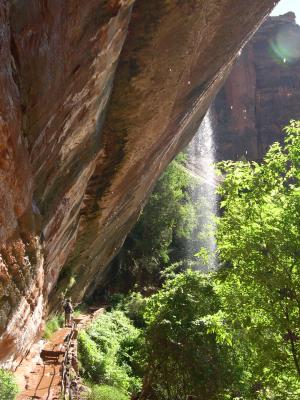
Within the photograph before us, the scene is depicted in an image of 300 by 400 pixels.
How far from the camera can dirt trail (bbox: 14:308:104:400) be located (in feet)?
23.7

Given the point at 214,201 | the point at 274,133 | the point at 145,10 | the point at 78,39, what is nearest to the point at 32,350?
the point at 78,39

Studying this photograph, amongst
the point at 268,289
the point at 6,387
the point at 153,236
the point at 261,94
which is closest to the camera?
the point at 6,387

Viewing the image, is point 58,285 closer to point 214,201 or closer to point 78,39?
point 78,39

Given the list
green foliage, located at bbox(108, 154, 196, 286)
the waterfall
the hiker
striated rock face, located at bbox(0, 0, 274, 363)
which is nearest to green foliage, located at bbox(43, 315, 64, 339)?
the hiker

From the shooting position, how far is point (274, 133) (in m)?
48.1

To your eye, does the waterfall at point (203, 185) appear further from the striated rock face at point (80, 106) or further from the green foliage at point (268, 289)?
the green foliage at point (268, 289)

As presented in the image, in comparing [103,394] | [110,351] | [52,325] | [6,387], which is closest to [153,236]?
[110,351]

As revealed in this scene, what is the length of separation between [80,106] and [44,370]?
6007 mm

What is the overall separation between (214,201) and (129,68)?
3439cm

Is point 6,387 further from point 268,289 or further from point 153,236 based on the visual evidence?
point 153,236

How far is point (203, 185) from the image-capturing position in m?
39.9

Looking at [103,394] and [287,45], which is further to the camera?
Result: [287,45]

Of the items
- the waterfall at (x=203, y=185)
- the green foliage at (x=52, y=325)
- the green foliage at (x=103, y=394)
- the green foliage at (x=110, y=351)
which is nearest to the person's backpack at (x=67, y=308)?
the green foliage at (x=52, y=325)

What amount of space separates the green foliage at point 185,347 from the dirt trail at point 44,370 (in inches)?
100
